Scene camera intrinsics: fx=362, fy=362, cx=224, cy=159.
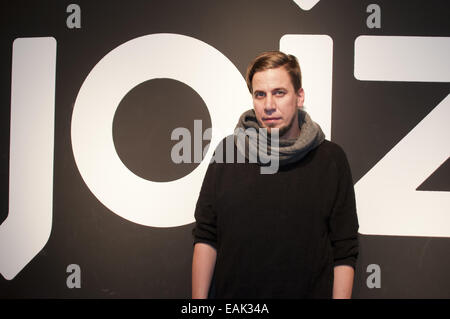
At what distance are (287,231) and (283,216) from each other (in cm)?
6

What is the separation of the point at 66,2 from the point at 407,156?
2014mm

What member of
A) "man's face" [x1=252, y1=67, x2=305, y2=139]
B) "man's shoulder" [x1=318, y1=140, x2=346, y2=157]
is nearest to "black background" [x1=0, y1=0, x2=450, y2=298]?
"man's shoulder" [x1=318, y1=140, x2=346, y2=157]

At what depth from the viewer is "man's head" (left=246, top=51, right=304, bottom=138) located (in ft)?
4.98

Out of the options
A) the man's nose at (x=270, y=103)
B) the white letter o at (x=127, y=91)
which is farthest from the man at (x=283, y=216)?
the white letter o at (x=127, y=91)

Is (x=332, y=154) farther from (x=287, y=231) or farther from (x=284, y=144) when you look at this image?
(x=287, y=231)

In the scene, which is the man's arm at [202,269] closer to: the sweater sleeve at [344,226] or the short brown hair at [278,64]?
the sweater sleeve at [344,226]

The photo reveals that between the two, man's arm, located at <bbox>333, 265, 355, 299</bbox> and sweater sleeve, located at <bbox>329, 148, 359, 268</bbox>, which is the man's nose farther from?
man's arm, located at <bbox>333, 265, 355, 299</bbox>

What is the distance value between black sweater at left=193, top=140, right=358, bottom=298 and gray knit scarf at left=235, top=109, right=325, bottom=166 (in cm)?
5

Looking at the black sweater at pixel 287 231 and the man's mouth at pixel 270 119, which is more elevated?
the man's mouth at pixel 270 119

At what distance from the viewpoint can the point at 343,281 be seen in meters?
1.46

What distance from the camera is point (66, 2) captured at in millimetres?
1996

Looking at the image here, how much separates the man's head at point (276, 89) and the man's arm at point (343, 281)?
0.61m

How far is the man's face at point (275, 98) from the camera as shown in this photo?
1516 millimetres
